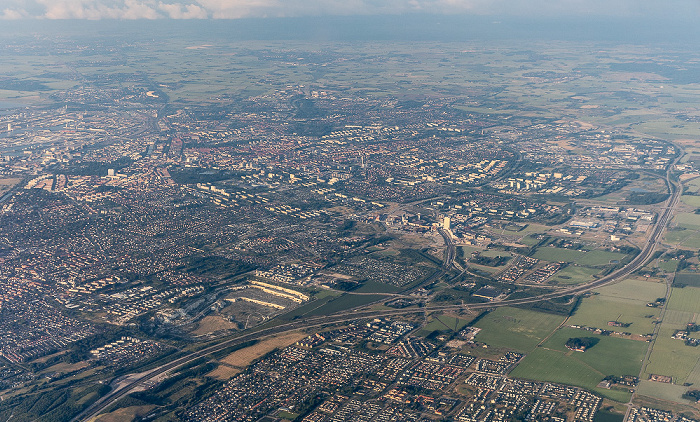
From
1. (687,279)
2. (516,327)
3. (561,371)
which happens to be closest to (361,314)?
(516,327)

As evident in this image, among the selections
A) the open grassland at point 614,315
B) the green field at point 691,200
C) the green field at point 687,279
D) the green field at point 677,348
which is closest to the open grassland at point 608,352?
the green field at point 677,348

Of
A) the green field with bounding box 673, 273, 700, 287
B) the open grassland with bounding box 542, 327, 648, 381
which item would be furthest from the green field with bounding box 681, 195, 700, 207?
the open grassland with bounding box 542, 327, 648, 381

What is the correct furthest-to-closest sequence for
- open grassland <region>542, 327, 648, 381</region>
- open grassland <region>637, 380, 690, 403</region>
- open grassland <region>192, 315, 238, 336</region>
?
open grassland <region>192, 315, 238, 336</region>
open grassland <region>542, 327, 648, 381</region>
open grassland <region>637, 380, 690, 403</region>

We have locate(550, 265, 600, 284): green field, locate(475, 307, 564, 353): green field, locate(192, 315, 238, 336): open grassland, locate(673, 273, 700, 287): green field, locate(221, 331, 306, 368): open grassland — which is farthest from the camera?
locate(550, 265, 600, 284): green field

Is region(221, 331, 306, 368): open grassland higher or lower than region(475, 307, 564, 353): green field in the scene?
lower

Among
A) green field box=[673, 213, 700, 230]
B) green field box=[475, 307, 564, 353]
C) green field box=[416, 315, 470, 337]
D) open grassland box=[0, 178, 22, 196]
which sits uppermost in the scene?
green field box=[673, 213, 700, 230]

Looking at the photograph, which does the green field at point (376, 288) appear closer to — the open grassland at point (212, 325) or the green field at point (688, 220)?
the open grassland at point (212, 325)

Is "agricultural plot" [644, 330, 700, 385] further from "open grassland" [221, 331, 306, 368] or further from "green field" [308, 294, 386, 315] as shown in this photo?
"open grassland" [221, 331, 306, 368]

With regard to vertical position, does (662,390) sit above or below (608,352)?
above

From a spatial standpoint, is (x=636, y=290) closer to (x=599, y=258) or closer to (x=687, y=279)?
(x=687, y=279)
